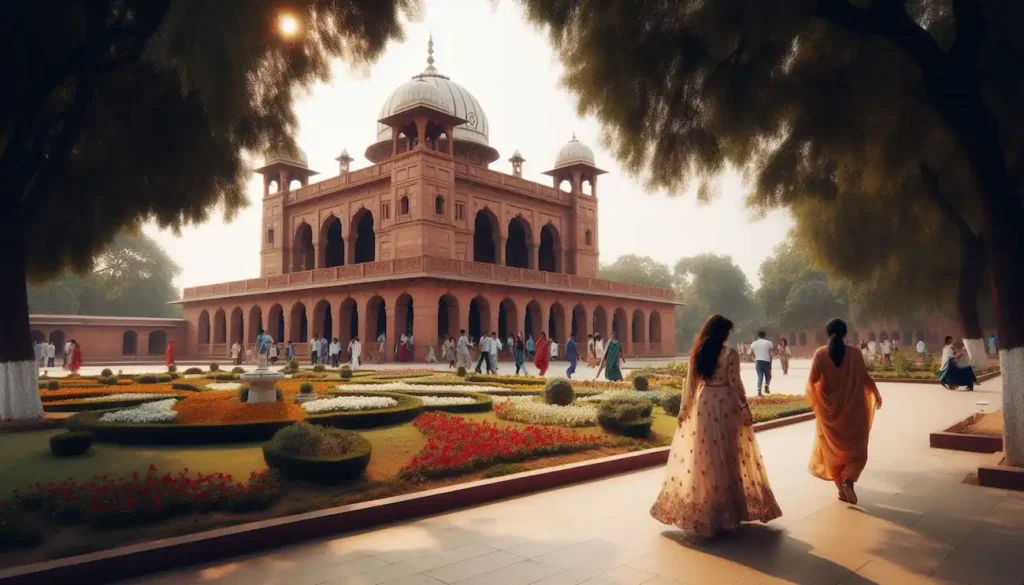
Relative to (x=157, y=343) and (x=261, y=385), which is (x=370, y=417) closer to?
(x=261, y=385)

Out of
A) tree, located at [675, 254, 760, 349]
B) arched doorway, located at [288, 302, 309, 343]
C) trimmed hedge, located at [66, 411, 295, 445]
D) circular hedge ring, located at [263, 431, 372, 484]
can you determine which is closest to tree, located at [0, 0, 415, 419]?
trimmed hedge, located at [66, 411, 295, 445]

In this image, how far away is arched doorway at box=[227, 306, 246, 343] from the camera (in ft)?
119

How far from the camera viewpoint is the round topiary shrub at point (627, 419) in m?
7.95

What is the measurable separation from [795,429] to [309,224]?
31.0 metres

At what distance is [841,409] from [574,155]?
111 feet

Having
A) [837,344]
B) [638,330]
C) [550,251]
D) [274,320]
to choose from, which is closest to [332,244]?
[274,320]

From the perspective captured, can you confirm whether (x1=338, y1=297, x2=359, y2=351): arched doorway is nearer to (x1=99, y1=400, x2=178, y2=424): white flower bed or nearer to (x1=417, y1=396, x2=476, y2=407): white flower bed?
(x1=417, y1=396, x2=476, y2=407): white flower bed

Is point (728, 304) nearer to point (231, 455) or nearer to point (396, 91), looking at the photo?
point (396, 91)

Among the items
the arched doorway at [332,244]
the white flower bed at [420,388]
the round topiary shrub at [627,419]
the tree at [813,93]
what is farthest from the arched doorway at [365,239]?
the round topiary shrub at [627,419]

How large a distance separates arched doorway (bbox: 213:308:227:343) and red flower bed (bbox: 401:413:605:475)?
109 ft

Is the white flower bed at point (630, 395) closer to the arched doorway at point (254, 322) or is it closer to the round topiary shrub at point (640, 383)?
the round topiary shrub at point (640, 383)

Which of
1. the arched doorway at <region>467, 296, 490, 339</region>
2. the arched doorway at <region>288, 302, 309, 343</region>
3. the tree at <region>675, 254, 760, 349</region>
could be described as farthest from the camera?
the tree at <region>675, 254, 760, 349</region>

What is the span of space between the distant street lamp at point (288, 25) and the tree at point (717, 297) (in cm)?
6558

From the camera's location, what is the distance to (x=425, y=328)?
27031 mm
